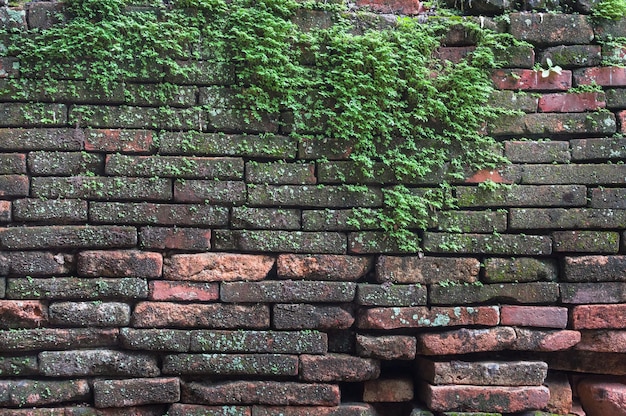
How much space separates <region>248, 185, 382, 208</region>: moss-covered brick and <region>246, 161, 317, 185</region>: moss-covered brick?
3 centimetres

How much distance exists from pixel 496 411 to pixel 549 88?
1.61 m

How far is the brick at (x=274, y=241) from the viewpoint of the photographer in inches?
92.7

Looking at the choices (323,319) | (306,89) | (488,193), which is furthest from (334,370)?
(306,89)

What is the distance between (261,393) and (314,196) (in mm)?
966

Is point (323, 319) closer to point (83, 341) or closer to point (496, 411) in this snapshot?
point (496, 411)

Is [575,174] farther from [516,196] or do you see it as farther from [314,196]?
[314,196]

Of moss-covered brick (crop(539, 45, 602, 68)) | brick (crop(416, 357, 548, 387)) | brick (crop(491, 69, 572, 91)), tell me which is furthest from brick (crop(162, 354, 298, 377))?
moss-covered brick (crop(539, 45, 602, 68))

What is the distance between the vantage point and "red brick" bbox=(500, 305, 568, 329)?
241cm

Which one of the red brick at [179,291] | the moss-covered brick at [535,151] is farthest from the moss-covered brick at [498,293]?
the red brick at [179,291]

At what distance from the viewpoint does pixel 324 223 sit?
2.38m

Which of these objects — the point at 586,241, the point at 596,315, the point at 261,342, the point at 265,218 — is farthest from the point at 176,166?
the point at 596,315

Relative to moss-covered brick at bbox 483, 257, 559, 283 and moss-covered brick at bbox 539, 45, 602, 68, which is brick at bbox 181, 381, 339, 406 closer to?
moss-covered brick at bbox 483, 257, 559, 283

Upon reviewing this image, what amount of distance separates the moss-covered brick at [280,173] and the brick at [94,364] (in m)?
1.00

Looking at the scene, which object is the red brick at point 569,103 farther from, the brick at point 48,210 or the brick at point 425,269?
the brick at point 48,210
